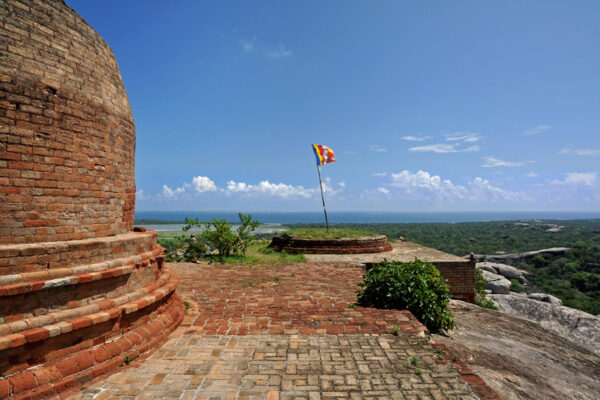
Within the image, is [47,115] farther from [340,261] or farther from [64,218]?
[340,261]

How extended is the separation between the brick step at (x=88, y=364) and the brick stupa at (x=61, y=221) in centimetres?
1

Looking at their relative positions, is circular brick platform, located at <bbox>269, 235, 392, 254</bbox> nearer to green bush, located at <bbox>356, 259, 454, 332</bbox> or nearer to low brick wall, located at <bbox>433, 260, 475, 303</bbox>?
low brick wall, located at <bbox>433, 260, 475, 303</bbox>

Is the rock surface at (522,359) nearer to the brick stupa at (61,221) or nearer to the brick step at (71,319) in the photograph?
the brick step at (71,319)

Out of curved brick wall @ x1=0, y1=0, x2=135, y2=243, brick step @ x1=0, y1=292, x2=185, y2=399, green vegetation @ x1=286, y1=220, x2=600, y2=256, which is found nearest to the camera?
brick step @ x1=0, y1=292, x2=185, y2=399

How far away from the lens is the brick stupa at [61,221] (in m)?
3.47

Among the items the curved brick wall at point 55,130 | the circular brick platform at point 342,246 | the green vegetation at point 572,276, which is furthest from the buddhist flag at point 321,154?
the green vegetation at point 572,276

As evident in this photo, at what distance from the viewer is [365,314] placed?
5.81 meters

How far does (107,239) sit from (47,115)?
1.83 meters

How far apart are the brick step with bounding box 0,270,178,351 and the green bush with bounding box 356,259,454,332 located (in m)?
4.10

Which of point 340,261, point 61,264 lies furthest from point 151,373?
point 340,261

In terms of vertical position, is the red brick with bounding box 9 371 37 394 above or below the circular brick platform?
below

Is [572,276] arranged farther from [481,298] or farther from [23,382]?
[23,382]

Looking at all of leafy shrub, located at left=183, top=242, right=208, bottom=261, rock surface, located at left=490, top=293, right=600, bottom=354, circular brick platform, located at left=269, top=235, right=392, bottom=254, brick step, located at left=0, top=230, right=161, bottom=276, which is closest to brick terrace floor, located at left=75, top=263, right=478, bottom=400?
brick step, located at left=0, top=230, right=161, bottom=276

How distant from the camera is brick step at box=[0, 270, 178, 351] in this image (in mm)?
3301
